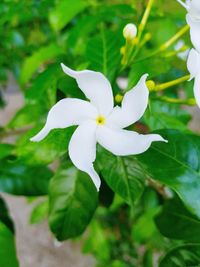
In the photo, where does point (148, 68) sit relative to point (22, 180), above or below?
above

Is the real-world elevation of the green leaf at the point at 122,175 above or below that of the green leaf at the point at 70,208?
above

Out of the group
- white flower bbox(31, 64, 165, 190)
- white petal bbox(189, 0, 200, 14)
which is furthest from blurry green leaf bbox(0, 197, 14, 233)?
white petal bbox(189, 0, 200, 14)

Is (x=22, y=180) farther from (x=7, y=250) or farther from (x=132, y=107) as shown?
(x=132, y=107)

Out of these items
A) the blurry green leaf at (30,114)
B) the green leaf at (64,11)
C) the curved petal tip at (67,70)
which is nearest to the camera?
the curved petal tip at (67,70)

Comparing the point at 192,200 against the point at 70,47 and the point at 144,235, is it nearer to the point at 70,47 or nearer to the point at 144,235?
the point at 70,47

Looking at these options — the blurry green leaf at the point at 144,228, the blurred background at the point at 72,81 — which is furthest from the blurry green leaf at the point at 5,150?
the blurry green leaf at the point at 144,228

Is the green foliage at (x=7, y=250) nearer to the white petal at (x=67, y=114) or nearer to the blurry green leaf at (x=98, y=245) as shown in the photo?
the white petal at (x=67, y=114)

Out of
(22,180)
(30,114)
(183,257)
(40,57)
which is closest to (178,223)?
(183,257)
